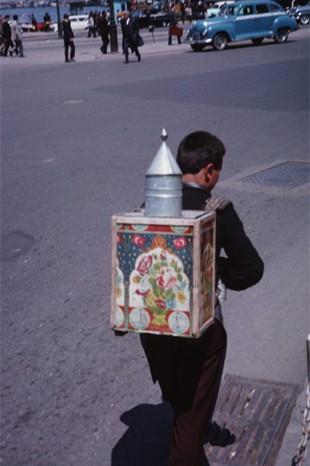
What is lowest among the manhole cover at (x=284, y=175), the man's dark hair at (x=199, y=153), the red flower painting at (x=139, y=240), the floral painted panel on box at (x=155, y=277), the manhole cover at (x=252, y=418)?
the manhole cover at (x=252, y=418)

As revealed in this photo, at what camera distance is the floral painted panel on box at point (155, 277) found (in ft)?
7.50

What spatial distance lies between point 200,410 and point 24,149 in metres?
8.54

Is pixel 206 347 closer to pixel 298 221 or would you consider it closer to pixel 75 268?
pixel 75 268

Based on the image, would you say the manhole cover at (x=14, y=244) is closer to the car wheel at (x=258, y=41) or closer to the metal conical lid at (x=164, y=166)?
the metal conical lid at (x=164, y=166)

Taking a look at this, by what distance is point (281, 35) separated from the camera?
3127 cm

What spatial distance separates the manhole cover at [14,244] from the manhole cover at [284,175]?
9.37 ft

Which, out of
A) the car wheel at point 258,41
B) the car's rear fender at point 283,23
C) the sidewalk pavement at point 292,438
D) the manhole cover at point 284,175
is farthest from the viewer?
the car wheel at point 258,41

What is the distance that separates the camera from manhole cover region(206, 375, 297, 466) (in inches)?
134

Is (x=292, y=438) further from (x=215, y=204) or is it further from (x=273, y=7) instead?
(x=273, y=7)

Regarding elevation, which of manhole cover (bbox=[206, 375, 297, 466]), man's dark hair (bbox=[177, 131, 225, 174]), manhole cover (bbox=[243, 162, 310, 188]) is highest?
man's dark hair (bbox=[177, 131, 225, 174])

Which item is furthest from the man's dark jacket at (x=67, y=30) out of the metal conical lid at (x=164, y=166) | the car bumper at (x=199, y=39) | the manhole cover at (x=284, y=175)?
the metal conical lid at (x=164, y=166)

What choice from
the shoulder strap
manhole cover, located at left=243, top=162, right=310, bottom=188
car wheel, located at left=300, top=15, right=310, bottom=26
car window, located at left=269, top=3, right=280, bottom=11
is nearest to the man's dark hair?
the shoulder strap

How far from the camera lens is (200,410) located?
9.22 feet

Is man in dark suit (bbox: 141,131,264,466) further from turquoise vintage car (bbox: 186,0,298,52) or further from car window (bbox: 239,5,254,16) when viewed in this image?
car window (bbox: 239,5,254,16)
